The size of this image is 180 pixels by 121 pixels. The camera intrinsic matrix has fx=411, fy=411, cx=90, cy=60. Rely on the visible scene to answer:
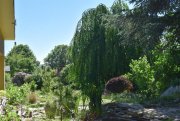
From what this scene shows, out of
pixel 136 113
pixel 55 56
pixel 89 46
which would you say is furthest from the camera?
pixel 55 56

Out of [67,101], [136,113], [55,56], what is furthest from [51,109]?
[55,56]

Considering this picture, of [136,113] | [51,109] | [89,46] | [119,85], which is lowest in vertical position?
[136,113]

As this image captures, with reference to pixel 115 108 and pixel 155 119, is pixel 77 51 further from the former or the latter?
pixel 155 119

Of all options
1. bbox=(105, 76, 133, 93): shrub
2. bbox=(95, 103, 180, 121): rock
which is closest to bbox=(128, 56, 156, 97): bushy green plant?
bbox=(105, 76, 133, 93): shrub

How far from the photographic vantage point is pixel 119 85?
81.1 feet

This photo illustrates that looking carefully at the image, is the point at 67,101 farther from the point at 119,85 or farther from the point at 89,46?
the point at 89,46

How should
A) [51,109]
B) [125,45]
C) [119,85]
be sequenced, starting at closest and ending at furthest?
[51,109]
[125,45]
[119,85]

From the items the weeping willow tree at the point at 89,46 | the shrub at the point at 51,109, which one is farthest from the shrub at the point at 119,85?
the shrub at the point at 51,109

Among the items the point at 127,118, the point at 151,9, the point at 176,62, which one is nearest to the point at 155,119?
the point at 127,118

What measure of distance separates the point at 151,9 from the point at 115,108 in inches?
162

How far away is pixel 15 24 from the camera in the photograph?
1490cm

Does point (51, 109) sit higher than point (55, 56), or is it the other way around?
point (55, 56)

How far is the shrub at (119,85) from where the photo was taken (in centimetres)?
2450

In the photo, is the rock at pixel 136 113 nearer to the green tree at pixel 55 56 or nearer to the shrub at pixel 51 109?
the shrub at pixel 51 109
